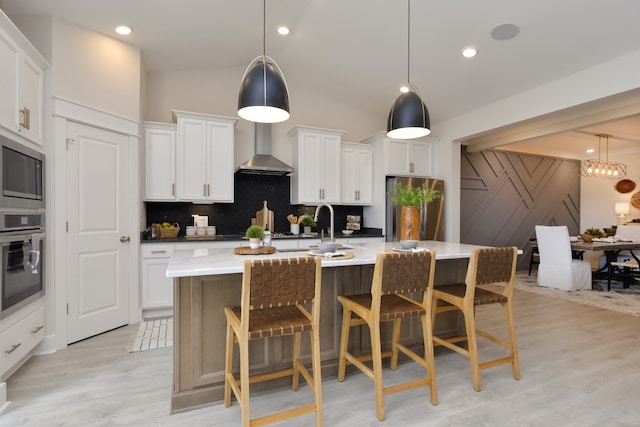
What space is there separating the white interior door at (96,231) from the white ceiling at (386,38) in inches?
45.5

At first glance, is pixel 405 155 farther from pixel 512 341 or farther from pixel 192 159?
pixel 512 341

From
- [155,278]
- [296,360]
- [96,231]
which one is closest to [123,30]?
[96,231]

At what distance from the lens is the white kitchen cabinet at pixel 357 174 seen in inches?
204

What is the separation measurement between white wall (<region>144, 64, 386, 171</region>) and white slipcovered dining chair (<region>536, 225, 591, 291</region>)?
3.21 metres

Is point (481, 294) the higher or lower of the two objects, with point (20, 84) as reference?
lower

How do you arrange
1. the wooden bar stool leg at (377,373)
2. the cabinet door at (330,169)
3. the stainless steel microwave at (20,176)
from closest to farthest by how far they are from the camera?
the wooden bar stool leg at (377,373)
the stainless steel microwave at (20,176)
the cabinet door at (330,169)

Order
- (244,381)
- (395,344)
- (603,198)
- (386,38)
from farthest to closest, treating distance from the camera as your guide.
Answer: (603,198)
(386,38)
(395,344)
(244,381)

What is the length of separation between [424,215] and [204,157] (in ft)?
10.3

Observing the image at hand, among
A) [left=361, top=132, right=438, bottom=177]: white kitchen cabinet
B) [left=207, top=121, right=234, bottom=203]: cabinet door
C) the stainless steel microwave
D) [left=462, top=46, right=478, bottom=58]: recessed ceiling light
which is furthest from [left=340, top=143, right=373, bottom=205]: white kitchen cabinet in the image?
the stainless steel microwave

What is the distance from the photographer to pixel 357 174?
526cm

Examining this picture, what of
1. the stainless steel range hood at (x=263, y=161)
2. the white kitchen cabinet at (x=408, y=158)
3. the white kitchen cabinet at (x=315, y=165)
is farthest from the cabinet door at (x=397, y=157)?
the stainless steel range hood at (x=263, y=161)

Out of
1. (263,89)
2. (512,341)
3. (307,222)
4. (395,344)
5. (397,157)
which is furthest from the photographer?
(397,157)

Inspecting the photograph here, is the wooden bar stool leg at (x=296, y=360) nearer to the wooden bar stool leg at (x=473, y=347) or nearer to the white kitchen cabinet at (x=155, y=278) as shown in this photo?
the wooden bar stool leg at (x=473, y=347)

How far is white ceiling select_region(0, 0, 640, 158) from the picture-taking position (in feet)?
9.90
